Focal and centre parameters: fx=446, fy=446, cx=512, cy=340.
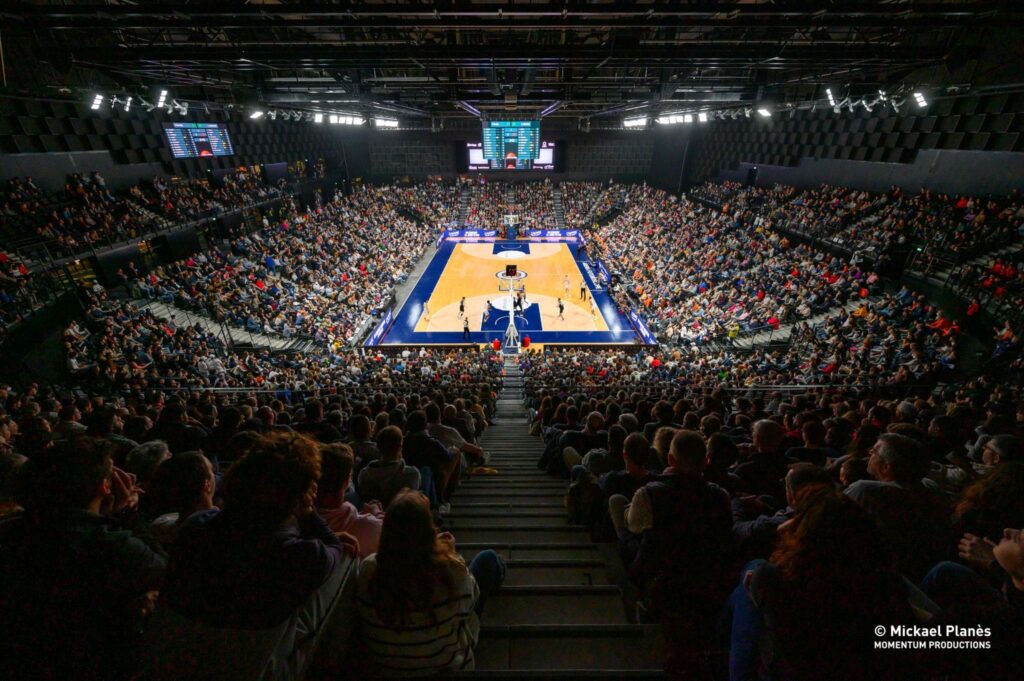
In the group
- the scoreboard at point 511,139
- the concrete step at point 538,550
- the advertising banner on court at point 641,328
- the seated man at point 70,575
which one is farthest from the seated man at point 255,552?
the scoreboard at point 511,139

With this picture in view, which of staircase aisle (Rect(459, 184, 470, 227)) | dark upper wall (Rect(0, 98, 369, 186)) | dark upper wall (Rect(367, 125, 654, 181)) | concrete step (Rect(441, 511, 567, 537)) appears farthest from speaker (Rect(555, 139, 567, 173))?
concrete step (Rect(441, 511, 567, 537))

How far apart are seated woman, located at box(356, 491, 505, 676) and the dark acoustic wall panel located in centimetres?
2195

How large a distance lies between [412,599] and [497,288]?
95.5 ft

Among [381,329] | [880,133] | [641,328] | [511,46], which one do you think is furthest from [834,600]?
[880,133]

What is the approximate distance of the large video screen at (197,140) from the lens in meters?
22.2

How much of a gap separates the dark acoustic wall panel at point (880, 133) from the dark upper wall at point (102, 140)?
91.9ft

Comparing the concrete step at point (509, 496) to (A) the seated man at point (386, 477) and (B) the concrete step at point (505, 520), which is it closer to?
(B) the concrete step at point (505, 520)

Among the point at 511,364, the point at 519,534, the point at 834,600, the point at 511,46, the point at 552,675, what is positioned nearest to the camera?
the point at 834,600

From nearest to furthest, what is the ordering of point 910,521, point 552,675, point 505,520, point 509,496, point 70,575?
point 70,575, point 552,675, point 910,521, point 505,520, point 509,496

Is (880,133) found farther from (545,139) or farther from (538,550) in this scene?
(545,139)

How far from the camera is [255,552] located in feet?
5.92

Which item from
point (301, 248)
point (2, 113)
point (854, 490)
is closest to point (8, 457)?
point (854, 490)

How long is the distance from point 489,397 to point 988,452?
383 inches

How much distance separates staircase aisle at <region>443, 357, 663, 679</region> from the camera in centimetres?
274
